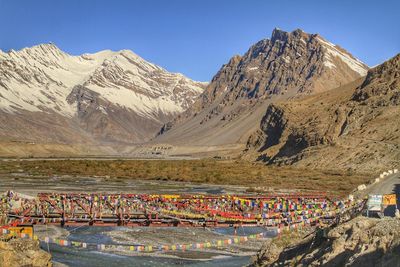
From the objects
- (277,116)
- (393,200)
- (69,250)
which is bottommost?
(69,250)

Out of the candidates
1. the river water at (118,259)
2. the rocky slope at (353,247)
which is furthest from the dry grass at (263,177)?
the rocky slope at (353,247)

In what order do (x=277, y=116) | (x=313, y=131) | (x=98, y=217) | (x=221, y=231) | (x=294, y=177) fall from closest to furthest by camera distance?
(x=98, y=217) → (x=221, y=231) → (x=294, y=177) → (x=313, y=131) → (x=277, y=116)

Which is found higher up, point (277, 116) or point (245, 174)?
point (277, 116)

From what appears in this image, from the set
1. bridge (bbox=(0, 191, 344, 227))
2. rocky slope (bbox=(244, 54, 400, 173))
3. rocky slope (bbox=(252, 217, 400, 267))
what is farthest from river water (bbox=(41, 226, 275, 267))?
rocky slope (bbox=(244, 54, 400, 173))

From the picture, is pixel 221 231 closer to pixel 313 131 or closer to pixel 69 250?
pixel 69 250

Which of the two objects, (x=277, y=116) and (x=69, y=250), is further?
(x=277, y=116)

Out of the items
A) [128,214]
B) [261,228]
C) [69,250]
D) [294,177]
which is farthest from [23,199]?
[294,177]

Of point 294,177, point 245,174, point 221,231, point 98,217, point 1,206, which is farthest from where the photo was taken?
point 245,174

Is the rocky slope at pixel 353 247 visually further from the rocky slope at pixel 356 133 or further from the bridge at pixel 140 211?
the rocky slope at pixel 356 133
